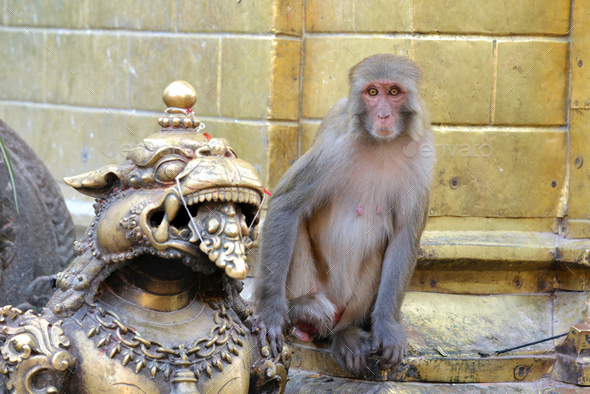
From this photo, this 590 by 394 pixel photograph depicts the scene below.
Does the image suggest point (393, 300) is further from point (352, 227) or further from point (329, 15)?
point (329, 15)

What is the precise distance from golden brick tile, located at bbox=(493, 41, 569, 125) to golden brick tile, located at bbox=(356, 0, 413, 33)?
0.55 meters

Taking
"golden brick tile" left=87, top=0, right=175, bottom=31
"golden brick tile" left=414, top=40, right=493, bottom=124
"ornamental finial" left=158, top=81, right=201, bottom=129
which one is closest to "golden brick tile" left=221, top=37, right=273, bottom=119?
"golden brick tile" left=87, top=0, right=175, bottom=31

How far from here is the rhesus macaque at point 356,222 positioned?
271cm

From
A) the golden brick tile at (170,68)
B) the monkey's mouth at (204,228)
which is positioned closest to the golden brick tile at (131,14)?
the golden brick tile at (170,68)

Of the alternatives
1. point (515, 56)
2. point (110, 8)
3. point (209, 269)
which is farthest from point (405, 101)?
point (110, 8)

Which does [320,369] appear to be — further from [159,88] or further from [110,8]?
[110,8]

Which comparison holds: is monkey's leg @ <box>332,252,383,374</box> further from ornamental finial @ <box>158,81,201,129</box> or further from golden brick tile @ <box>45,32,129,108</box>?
golden brick tile @ <box>45,32,129,108</box>

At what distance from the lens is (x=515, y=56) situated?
11.6ft

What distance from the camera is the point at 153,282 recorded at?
1745 mm

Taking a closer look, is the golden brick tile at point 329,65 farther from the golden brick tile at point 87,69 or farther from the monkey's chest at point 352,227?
the golden brick tile at point 87,69

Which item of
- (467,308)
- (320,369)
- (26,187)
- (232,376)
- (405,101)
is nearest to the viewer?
(232,376)

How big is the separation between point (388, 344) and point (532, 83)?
5.79 ft

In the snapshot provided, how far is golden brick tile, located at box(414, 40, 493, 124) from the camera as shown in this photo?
3.49 metres

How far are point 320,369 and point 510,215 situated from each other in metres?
1.43
